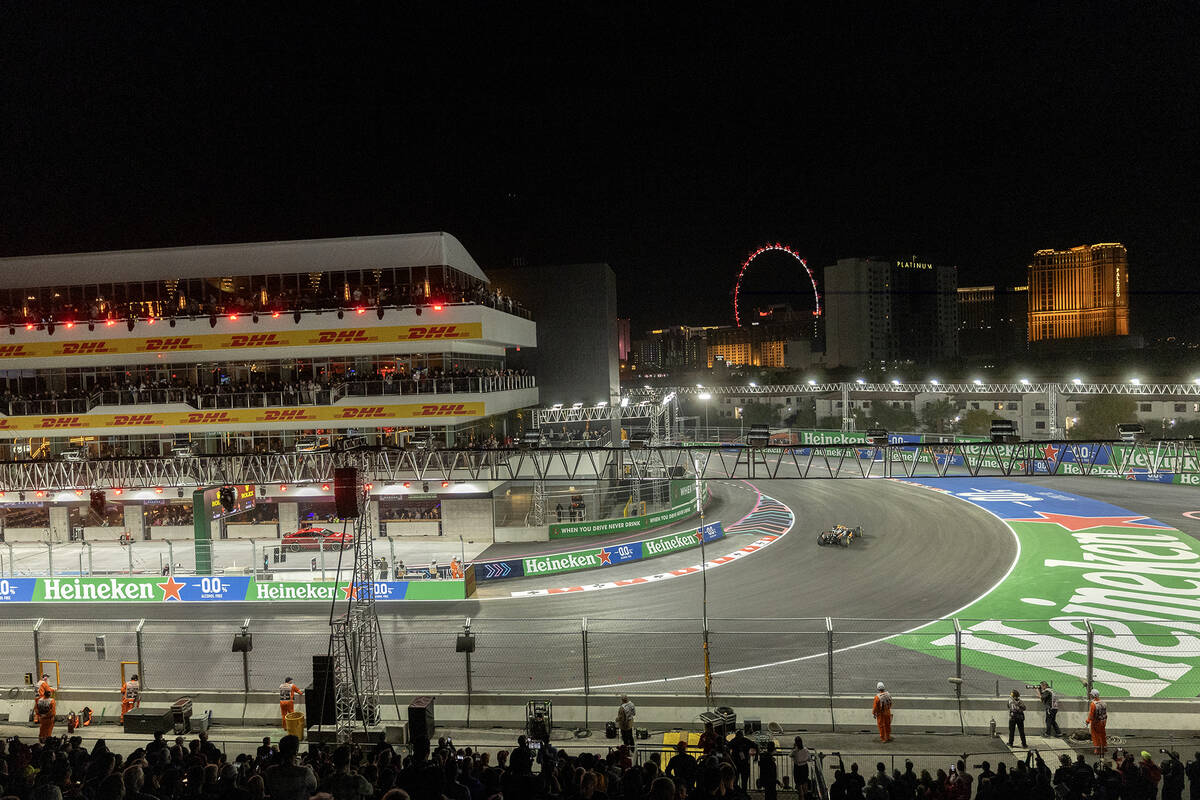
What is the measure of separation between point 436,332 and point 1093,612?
28.9m

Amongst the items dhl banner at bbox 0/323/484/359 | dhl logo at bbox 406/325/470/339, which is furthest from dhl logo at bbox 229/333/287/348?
dhl logo at bbox 406/325/470/339

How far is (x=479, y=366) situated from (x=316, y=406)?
10102mm

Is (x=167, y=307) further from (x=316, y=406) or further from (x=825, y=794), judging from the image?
(x=825, y=794)

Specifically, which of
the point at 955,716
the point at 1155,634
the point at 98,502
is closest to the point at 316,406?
the point at 98,502

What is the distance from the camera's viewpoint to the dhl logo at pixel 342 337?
118 feet

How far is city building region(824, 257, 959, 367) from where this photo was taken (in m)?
128

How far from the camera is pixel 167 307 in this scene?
120 feet

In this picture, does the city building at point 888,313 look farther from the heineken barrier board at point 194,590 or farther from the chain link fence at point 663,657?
the heineken barrier board at point 194,590

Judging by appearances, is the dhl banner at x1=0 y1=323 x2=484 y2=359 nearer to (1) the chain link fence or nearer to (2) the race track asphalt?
(2) the race track asphalt

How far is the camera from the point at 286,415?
36094 millimetres

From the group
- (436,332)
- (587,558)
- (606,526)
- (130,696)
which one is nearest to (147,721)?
(130,696)

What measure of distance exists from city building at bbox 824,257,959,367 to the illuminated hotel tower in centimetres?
1662

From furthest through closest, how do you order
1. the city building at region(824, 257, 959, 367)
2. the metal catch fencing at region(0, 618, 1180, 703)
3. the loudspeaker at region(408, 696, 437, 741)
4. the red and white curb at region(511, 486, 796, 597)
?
the city building at region(824, 257, 959, 367), the red and white curb at region(511, 486, 796, 597), the metal catch fencing at region(0, 618, 1180, 703), the loudspeaker at region(408, 696, 437, 741)

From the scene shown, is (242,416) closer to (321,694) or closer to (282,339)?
(282,339)
